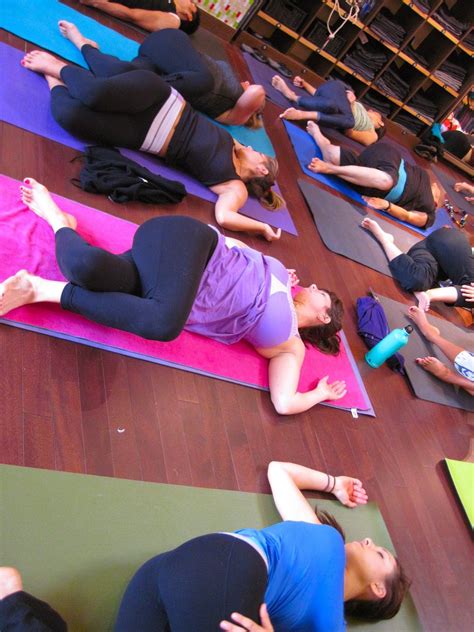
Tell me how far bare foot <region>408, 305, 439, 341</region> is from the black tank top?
143 cm

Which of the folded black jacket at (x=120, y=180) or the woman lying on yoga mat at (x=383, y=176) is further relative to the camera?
the woman lying on yoga mat at (x=383, y=176)

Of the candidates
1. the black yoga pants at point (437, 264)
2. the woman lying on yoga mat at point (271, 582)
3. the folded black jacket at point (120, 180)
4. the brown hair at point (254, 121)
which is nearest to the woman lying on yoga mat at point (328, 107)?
the brown hair at point (254, 121)

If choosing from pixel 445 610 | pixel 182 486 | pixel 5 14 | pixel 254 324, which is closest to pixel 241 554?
pixel 182 486

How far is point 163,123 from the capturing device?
2369 mm

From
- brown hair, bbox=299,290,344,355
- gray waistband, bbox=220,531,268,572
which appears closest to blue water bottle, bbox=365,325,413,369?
brown hair, bbox=299,290,344,355

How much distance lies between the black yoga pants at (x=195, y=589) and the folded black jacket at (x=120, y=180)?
1.60 metres

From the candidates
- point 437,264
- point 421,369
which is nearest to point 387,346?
point 421,369

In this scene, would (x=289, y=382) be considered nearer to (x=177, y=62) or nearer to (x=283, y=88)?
(x=177, y=62)

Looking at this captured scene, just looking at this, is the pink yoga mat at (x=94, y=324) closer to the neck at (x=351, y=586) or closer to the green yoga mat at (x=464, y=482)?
the green yoga mat at (x=464, y=482)

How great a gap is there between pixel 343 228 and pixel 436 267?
29.6 inches

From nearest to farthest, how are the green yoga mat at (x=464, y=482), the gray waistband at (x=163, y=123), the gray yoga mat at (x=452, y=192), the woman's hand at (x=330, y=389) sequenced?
1. the woman's hand at (x=330, y=389)
2. the green yoga mat at (x=464, y=482)
3. the gray waistband at (x=163, y=123)
4. the gray yoga mat at (x=452, y=192)

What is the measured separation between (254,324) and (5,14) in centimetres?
224

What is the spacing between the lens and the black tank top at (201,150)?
245 cm

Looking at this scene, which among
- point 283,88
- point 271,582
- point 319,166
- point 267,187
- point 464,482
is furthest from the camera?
point 283,88
